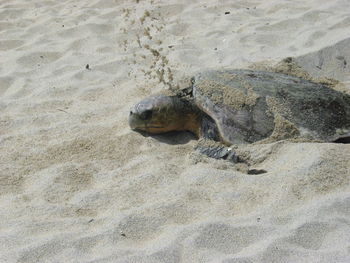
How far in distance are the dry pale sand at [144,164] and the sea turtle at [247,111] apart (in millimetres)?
108

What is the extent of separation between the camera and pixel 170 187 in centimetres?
260

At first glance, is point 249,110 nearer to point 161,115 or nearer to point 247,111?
point 247,111

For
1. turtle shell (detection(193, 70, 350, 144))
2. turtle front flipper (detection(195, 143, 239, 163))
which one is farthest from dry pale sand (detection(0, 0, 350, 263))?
turtle shell (detection(193, 70, 350, 144))

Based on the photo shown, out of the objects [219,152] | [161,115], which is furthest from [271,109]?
[161,115]

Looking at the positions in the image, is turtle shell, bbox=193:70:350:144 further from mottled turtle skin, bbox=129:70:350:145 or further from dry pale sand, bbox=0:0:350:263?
dry pale sand, bbox=0:0:350:263

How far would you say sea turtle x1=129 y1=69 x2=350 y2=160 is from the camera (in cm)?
303

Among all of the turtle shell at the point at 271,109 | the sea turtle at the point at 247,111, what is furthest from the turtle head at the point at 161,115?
the turtle shell at the point at 271,109

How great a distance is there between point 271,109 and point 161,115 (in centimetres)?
70

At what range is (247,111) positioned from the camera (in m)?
3.09

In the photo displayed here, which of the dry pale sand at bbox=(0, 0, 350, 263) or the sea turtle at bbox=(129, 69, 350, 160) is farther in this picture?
the sea turtle at bbox=(129, 69, 350, 160)

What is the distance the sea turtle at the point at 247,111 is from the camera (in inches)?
119

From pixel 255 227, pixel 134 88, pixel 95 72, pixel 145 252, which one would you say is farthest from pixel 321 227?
pixel 95 72

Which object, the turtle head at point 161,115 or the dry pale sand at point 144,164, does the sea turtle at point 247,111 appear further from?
the dry pale sand at point 144,164

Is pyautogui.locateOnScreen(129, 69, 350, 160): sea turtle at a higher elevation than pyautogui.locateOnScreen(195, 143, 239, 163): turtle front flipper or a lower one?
higher
